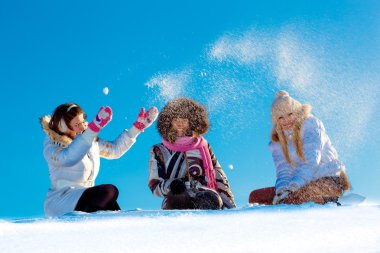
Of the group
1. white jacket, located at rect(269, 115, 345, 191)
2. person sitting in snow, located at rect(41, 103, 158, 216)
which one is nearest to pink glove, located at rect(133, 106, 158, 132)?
person sitting in snow, located at rect(41, 103, 158, 216)

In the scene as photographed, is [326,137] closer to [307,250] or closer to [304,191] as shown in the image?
[304,191]

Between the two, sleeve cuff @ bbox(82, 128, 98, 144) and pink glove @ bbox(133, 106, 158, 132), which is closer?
→ sleeve cuff @ bbox(82, 128, 98, 144)

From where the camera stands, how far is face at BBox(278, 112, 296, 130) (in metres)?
5.79

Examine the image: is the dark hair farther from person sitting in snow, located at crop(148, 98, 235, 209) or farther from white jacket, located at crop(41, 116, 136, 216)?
person sitting in snow, located at crop(148, 98, 235, 209)

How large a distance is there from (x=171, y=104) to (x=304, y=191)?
1.82 meters

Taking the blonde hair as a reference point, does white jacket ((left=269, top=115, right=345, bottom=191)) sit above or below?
below

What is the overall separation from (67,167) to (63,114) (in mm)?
628

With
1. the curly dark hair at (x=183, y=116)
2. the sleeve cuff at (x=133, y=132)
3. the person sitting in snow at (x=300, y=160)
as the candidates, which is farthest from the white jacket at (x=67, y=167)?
the person sitting in snow at (x=300, y=160)

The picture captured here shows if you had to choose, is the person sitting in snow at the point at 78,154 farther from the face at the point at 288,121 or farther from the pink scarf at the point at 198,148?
the face at the point at 288,121

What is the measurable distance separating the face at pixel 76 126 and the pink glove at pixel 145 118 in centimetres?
66

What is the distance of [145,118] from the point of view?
242 inches

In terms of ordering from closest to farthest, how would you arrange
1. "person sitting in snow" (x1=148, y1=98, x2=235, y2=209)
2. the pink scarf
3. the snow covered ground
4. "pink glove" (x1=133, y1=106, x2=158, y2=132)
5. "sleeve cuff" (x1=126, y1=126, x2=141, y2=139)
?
the snow covered ground, "person sitting in snow" (x1=148, y1=98, x2=235, y2=209), the pink scarf, "pink glove" (x1=133, y1=106, x2=158, y2=132), "sleeve cuff" (x1=126, y1=126, x2=141, y2=139)

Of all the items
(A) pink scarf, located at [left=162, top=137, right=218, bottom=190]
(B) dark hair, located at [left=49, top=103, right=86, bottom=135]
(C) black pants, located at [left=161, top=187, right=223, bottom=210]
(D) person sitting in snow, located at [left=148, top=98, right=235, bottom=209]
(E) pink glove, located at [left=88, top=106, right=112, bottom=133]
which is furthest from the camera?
(B) dark hair, located at [left=49, top=103, right=86, bottom=135]

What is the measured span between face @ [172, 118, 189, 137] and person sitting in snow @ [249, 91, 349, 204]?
1.03 meters
